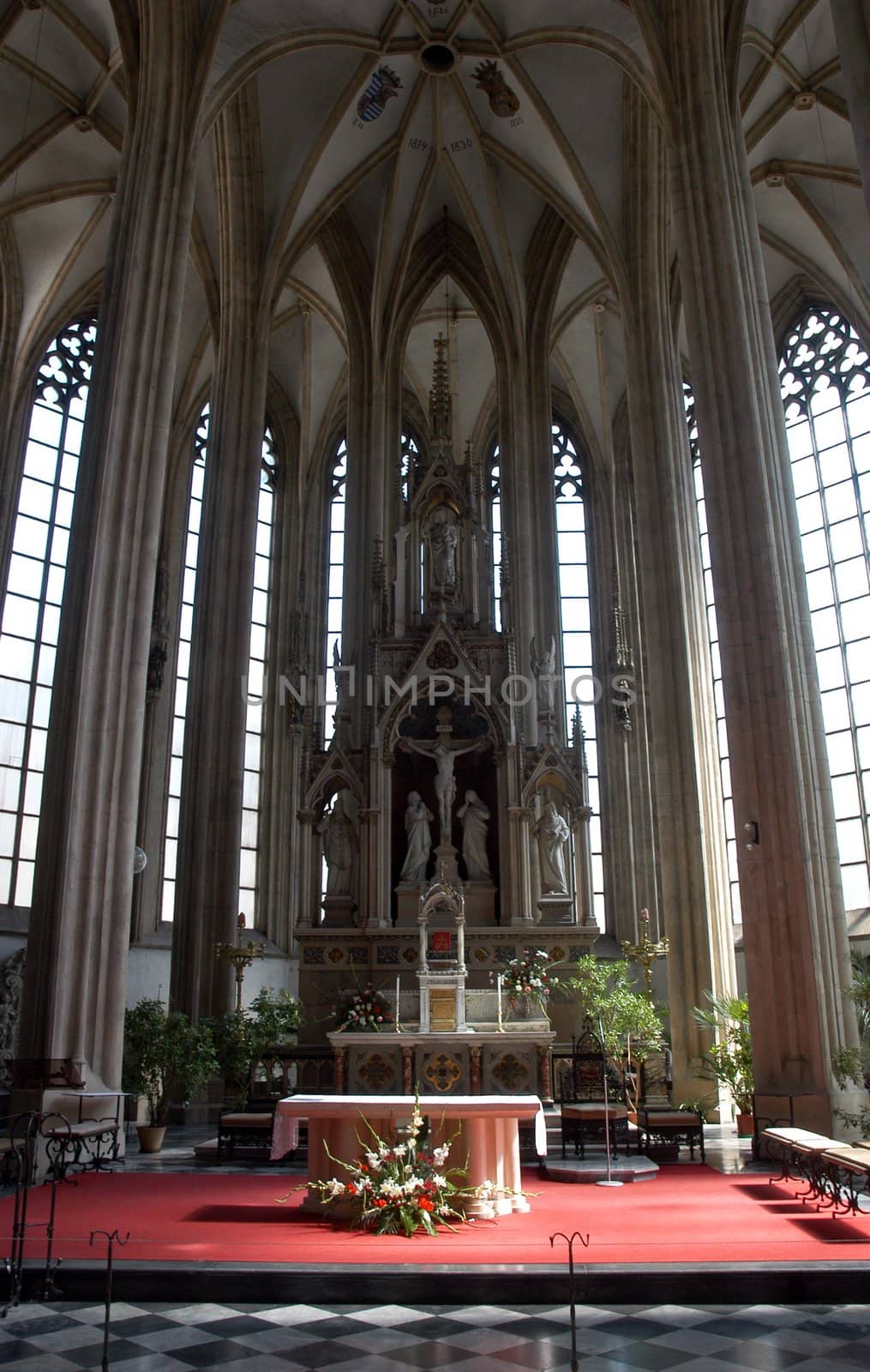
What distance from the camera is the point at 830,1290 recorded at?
5863 millimetres

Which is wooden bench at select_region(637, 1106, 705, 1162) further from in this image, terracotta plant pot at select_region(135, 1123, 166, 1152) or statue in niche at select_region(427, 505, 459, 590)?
statue in niche at select_region(427, 505, 459, 590)

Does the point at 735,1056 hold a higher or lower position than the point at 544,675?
lower

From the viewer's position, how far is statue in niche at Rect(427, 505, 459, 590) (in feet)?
64.0

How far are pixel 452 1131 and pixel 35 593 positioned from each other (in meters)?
16.7

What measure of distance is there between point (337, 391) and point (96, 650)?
16.3 meters

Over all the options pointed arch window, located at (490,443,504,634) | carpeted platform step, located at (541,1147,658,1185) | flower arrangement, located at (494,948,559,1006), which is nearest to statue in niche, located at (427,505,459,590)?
pointed arch window, located at (490,443,504,634)

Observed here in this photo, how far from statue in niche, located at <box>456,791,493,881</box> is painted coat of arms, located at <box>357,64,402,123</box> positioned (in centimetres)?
1347

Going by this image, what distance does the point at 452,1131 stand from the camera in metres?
8.31

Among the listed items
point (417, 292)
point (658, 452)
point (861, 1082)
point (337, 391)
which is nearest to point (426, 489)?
point (658, 452)

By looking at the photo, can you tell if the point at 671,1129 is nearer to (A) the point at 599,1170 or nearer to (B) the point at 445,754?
(A) the point at 599,1170

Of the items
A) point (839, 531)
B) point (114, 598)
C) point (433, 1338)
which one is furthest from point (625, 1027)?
point (839, 531)

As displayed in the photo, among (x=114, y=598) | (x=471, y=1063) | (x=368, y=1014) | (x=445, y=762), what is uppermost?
(x=114, y=598)

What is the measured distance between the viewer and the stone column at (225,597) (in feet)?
56.5

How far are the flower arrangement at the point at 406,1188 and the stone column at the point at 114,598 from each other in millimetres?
4629
